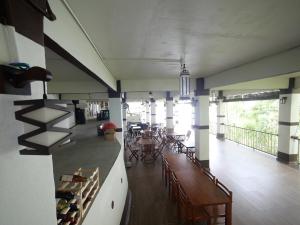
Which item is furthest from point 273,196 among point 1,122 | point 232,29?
point 1,122

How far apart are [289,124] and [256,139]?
213cm

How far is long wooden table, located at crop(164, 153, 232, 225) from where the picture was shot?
2367 millimetres

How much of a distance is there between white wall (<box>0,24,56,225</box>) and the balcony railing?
7.60m

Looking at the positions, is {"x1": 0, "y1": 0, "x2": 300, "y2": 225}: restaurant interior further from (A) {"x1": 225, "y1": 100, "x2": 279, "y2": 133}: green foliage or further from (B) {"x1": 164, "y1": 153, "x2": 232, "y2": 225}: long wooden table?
(A) {"x1": 225, "y1": 100, "x2": 279, "y2": 133}: green foliage

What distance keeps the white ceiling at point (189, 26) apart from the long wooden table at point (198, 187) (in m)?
2.04

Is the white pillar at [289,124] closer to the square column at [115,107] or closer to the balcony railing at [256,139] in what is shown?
the balcony railing at [256,139]

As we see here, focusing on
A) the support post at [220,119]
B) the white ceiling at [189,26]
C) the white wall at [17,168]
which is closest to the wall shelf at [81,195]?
the white wall at [17,168]

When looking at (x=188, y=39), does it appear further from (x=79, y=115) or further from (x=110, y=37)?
(x=79, y=115)

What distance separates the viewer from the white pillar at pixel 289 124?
548 cm

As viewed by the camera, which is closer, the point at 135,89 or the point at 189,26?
the point at 189,26

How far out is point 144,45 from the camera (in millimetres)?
2281

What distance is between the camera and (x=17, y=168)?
2.22 ft

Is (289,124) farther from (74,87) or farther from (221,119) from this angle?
(74,87)

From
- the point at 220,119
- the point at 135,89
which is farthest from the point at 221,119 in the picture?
the point at 135,89
